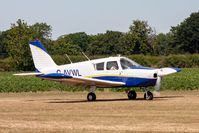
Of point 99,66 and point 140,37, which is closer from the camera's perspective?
point 99,66

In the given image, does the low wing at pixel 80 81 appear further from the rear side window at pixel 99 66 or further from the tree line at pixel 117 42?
the tree line at pixel 117 42

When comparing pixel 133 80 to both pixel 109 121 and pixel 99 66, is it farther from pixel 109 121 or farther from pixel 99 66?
pixel 109 121

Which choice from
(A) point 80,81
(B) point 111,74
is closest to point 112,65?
(B) point 111,74

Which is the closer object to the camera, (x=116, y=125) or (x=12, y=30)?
(x=116, y=125)

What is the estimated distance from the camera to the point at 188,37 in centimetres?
10062

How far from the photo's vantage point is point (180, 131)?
11.3 meters

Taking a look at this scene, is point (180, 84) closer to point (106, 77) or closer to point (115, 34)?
point (106, 77)

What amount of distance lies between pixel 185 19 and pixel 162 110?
93.6 metres

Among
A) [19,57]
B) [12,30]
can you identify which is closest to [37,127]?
[19,57]

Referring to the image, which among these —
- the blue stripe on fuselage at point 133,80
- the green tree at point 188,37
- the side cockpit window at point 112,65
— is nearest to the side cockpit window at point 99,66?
the side cockpit window at point 112,65

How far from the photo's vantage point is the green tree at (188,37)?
99.1 metres

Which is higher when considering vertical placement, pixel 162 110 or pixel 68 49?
pixel 68 49

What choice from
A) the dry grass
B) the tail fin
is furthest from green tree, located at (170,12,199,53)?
the dry grass

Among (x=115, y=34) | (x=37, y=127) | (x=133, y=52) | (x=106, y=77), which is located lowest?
(x=37, y=127)
